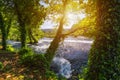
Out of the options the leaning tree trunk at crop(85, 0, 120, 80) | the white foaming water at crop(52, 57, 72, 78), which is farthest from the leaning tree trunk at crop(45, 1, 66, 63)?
the leaning tree trunk at crop(85, 0, 120, 80)

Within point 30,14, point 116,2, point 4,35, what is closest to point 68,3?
point 30,14

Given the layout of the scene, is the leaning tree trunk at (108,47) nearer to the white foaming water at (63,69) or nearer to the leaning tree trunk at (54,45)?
the leaning tree trunk at (54,45)

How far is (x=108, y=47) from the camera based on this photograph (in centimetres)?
827

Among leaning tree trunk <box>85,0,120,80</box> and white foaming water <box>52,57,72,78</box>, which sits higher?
leaning tree trunk <box>85,0,120,80</box>

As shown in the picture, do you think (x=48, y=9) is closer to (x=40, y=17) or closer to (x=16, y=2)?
(x=40, y=17)

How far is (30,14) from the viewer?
94.3 ft

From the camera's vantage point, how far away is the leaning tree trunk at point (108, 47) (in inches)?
325

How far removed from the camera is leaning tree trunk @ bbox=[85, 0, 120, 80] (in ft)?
27.1

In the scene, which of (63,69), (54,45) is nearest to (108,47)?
(54,45)

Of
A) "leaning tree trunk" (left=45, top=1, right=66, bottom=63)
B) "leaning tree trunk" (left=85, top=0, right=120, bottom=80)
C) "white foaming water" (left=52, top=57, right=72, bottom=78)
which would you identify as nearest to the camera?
"leaning tree trunk" (left=85, top=0, right=120, bottom=80)

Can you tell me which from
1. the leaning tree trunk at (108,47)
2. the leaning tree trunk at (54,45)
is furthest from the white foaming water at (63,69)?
the leaning tree trunk at (108,47)

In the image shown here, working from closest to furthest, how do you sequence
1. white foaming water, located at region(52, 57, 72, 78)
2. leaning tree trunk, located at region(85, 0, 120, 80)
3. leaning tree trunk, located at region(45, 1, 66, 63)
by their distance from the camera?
leaning tree trunk, located at region(85, 0, 120, 80) < leaning tree trunk, located at region(45, 1, 66, 63) < white foaming water, located at region(52, 57, 72, 78)

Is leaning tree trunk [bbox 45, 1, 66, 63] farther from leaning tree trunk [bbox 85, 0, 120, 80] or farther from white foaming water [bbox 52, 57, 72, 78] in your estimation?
leaning tree trunk [bbox 85, 0, 120, 80]

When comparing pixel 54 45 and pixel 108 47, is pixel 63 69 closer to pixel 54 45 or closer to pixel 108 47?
pixel 54 45
